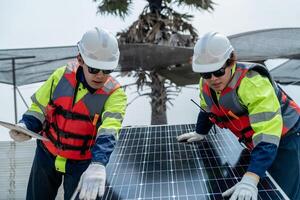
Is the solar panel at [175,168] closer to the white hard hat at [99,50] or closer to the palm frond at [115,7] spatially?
the white hard hat at [99,50]

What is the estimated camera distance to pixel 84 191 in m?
2.67

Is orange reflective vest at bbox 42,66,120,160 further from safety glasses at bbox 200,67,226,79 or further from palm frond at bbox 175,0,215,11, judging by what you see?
palm frond at bbox 175,0,215,11

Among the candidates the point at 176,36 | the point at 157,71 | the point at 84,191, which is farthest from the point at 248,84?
the point at 176,36

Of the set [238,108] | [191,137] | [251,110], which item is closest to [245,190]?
[251,110]

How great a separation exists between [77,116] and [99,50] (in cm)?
62

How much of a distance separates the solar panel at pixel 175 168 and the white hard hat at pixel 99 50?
871 mm

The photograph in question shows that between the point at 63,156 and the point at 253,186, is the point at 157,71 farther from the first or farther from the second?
the point at 253,186

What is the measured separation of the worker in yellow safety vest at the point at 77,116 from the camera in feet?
10.1

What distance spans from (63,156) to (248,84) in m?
1.67

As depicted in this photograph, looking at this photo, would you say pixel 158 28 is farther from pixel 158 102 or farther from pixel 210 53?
pixel 210 53

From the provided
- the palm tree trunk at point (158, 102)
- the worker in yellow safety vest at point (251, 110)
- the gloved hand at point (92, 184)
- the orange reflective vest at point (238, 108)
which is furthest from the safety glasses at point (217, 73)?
the palm tree trunk at point (158, 102)

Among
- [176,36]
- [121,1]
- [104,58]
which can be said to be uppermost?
[104,58]

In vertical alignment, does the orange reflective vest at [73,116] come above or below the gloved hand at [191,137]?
above

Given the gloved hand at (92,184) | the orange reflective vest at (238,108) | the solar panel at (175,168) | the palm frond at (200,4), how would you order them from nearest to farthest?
the gloved hand at (92,184) < the solar panel at (175,168) < the orange reflective vest at (238,108) < the palm frond at (200,4)
